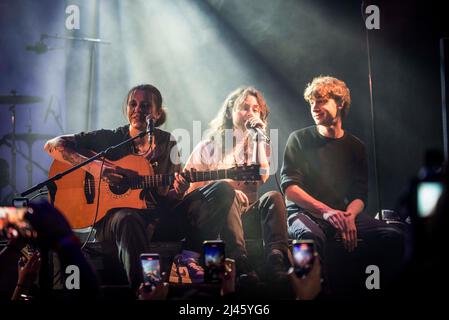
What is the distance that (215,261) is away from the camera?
3721 mm

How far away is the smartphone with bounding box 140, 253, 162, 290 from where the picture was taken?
3.79 metres

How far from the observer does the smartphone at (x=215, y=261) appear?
371 cm

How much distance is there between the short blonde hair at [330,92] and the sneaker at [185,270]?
71.2 inches

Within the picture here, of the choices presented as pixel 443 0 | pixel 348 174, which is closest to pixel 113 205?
pixel 348 174

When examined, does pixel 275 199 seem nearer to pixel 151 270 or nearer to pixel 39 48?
→ pixel 151 270

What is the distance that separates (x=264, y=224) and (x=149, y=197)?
1044mm

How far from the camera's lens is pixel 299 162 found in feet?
15.8

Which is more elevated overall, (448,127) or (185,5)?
(185,5)

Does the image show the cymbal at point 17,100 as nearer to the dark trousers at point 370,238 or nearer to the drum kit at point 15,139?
the drum kit at point 15,139

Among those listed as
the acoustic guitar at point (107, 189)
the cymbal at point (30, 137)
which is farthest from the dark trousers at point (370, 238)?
the cymbal at point (30, 137)

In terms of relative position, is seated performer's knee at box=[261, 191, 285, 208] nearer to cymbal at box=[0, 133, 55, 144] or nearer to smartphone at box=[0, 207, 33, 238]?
smartphone at box=[0, 207, 33, 238]
